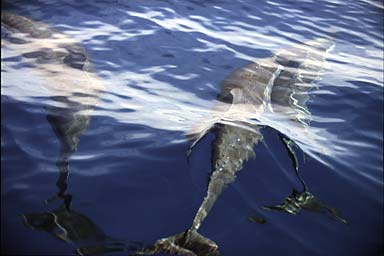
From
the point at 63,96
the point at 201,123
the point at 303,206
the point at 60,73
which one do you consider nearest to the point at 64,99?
the point at 63,96

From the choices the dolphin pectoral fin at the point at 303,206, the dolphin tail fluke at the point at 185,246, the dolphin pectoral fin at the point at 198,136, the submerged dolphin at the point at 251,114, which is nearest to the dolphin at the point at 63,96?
the dolphin tail fluke at the point at 185,246

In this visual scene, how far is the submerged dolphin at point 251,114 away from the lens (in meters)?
3.58

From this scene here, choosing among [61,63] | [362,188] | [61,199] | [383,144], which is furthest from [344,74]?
[61,199]

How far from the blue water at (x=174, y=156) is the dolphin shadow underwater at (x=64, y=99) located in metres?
0.06

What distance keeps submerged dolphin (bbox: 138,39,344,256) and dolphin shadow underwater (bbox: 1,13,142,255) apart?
51cm

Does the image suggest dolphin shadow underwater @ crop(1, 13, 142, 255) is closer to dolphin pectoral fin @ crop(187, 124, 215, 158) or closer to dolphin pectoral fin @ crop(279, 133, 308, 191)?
dolphin pectoral fin @ crop(187, 124, 215, 158)

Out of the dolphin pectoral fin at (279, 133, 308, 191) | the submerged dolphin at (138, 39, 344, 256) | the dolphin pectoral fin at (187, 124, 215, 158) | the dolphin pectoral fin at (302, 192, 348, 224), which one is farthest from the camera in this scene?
the dolphin pectoral fin at (187, 124, 215, 158)

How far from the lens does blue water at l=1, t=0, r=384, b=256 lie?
3.68m

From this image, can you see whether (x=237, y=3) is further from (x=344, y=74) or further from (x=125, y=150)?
(x=125, y=150)

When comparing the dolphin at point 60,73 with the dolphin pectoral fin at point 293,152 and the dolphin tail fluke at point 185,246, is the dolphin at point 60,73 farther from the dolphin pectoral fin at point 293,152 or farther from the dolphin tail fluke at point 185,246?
the dolphin pectoral fin at point 293,152

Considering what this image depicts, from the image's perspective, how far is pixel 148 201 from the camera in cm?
396

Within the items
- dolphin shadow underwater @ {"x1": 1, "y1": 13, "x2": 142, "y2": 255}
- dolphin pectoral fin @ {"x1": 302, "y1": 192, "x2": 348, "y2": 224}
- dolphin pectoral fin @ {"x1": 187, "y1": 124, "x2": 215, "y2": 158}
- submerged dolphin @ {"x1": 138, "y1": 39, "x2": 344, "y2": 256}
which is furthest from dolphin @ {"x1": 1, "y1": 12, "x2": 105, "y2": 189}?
dolphin pectoral fin @ {"x1": 302, "y1": 192, "x2": 348, "y2": 224}

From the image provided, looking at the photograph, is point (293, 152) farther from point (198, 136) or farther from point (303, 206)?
point (198, 136)

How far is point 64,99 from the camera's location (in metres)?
5.46
